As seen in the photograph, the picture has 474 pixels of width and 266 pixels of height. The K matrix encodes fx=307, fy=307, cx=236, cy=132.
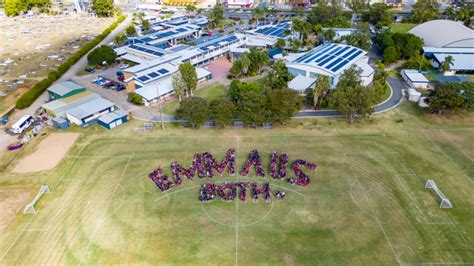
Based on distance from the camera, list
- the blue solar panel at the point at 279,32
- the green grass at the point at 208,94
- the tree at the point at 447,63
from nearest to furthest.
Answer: the green grass at the point at 208,94 < the tree at the point at 447,63 < the blue solar panel at the point at 279,32

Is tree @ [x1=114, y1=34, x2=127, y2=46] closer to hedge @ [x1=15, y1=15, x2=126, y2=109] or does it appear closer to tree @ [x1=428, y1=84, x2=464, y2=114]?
Answer: hedge @ [x1=15, y1=15, x2=126, y2=109]

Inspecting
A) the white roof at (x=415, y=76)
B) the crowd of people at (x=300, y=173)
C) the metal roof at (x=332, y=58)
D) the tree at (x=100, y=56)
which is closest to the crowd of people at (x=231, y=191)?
the crowd of people at (x=300, y=173)

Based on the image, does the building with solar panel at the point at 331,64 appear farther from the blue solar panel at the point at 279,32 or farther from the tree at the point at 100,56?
the tree at the point at 100,56

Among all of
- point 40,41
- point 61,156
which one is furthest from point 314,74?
point 40,41

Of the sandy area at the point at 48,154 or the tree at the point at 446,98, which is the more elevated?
the tree at the point at 446,98

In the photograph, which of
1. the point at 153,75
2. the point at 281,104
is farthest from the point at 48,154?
the point at 281,104

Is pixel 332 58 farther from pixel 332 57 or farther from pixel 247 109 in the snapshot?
pixel 247 109
